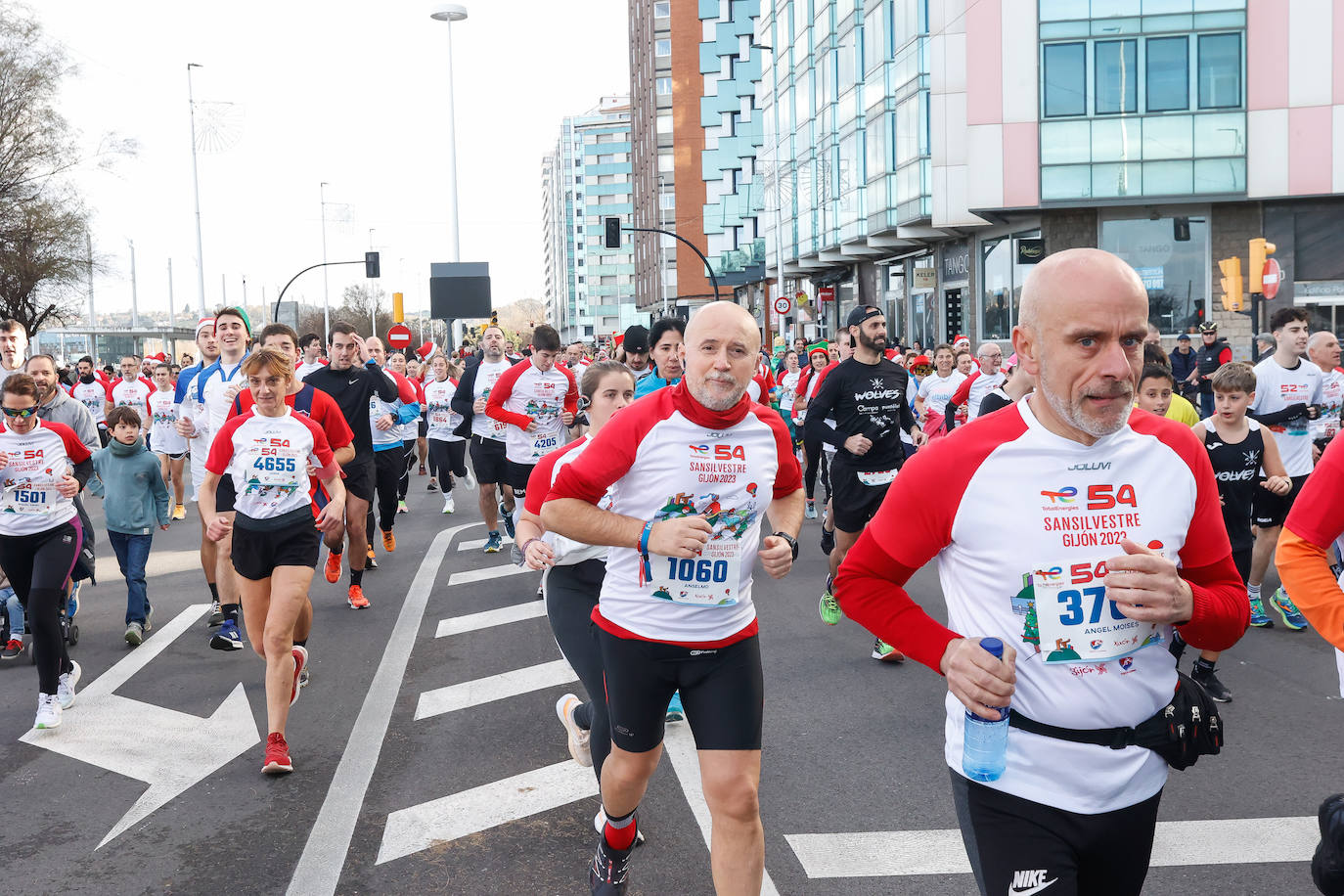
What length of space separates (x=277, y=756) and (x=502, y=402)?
557cm

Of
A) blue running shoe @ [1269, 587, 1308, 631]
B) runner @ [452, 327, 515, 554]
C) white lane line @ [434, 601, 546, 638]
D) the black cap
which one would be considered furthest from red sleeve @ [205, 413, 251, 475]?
blue running shoe @ [1269, 587, 1308, 631]

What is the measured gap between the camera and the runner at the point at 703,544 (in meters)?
3.94

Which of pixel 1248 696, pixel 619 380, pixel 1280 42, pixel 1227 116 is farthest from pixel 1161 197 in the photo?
pixel 619 380

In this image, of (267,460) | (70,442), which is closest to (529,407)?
(70,442)

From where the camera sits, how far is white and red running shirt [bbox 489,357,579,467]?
1098 cm

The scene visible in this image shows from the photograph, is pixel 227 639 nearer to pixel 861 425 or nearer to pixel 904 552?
pixel 861 425

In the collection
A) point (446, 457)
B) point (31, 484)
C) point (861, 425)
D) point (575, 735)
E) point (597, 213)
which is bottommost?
point (575, 735)

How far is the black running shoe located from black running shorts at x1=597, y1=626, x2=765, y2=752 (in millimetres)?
381

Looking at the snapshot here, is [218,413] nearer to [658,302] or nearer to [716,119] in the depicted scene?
[716,119]

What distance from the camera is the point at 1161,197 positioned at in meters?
29.9

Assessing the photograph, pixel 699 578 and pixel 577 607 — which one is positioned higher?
pixel 699 578

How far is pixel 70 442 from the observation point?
765cm

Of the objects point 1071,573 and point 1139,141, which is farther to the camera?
point 1139,141

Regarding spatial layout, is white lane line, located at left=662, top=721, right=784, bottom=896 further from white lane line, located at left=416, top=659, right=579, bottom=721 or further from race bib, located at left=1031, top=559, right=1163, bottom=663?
race bib, located at left=1031, top=559, right=1163, bottom=663
